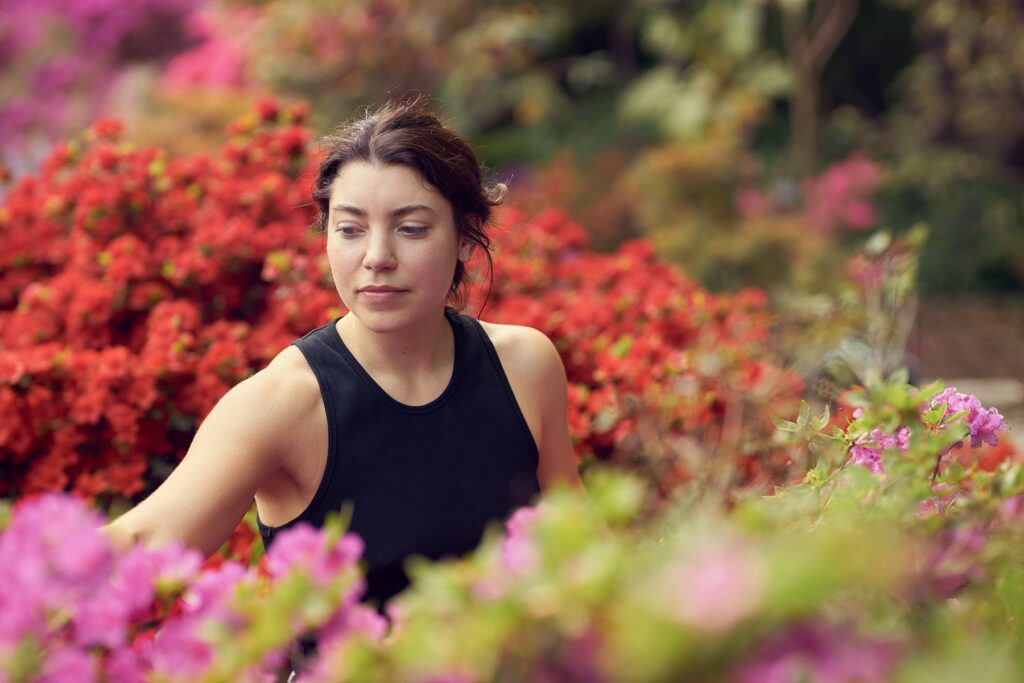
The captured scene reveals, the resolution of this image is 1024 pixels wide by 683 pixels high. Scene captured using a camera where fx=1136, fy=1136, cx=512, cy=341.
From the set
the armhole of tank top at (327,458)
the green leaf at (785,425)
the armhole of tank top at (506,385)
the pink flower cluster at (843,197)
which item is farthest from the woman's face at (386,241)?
the pink flower cluster at (843,197)

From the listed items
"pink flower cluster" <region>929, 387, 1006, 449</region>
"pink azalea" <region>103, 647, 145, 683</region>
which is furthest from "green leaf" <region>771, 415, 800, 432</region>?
"pink azalea" <region>103, 647, 145, 683</region>

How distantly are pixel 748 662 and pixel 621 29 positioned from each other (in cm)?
1133

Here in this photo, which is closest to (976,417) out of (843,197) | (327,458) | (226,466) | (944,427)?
(944,427)

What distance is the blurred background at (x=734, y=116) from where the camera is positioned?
300 inches

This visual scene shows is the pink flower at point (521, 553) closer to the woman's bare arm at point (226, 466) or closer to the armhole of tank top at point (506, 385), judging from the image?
the woman's bare arm at point (226, 466)

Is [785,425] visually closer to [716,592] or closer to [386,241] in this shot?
[386,241]

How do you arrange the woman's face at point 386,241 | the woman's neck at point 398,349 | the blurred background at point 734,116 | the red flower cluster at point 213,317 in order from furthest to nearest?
the blurred background at point 734,116 < the red flower cluster at point 213,317 < the woman's neck at point 398,349 < the woman's face at point 386,241

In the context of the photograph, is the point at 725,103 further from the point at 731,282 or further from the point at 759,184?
the point at 731,282

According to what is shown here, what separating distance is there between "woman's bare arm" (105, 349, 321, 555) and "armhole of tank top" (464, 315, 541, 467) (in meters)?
0.34

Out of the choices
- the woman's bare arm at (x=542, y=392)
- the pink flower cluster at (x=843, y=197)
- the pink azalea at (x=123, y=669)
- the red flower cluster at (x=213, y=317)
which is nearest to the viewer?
the pink azalea at (x=123, y=669)

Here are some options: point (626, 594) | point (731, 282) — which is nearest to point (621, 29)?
point (731, 282)

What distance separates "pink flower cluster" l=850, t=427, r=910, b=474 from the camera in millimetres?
1468

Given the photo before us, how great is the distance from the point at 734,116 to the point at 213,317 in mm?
6218

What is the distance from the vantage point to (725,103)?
8.61 metres
